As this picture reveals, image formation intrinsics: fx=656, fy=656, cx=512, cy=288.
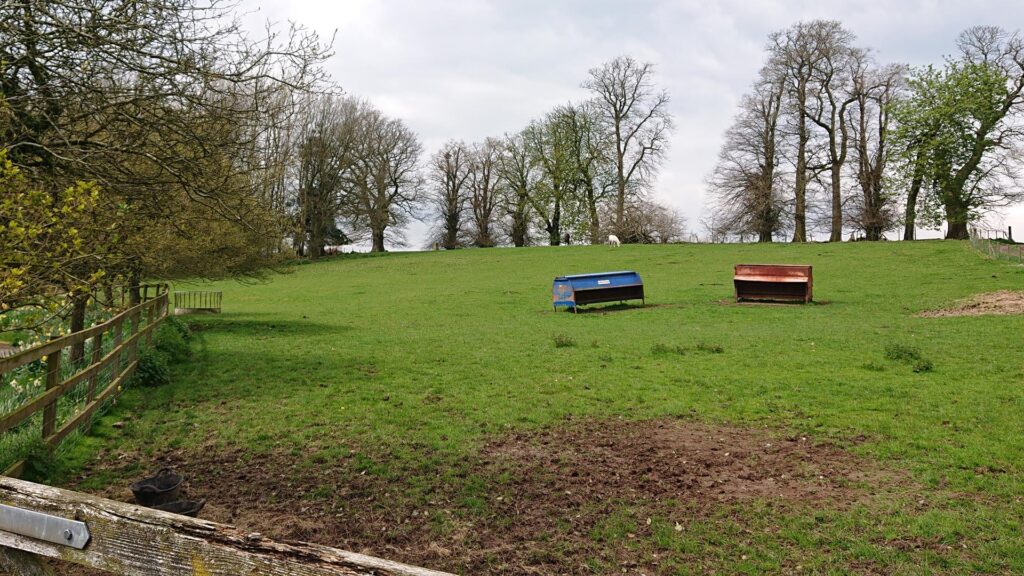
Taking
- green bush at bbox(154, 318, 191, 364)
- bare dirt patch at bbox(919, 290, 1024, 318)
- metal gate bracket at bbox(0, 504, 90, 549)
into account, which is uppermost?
bare dirt patch at bbox(919, 290, 1024, 318)

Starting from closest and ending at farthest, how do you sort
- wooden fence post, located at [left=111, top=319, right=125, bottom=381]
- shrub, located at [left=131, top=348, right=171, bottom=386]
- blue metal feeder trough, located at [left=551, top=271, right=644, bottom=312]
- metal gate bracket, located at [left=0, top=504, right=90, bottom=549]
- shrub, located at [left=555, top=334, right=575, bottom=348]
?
metal gate bracket, located at [left=0, top=504, right=90, bottom=549]
wooden fence post, located at [left=111, top=319, right=125, bottom=381]
shrub, located at [left=131, top=348, right=171, bottom=386]
shrub, located at [left=555, top=334, right=575, bottom=348]
blue metal feeder trough, located at [left=551, top=271, right=644, bottom=312]

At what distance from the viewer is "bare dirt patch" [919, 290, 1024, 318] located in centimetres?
1711

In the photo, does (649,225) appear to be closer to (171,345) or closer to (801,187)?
(801,187)

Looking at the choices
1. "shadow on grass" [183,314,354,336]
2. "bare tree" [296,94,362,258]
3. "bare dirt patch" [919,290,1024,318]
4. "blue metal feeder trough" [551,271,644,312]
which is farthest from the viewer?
"bare tree" [296,94,362,258]

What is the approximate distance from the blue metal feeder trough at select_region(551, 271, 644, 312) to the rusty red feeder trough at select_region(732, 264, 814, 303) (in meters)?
3.68

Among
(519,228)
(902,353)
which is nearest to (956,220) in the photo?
(902,353)

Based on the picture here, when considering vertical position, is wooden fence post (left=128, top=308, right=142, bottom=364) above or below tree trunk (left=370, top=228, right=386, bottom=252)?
below

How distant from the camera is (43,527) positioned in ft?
8.61

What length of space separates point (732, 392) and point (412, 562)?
22.4ft

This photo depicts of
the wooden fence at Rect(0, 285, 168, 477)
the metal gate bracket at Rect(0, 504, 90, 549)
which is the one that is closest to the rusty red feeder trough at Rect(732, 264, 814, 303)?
the wooden fence at Rect(0, 285, 168, 477)

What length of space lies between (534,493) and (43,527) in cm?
457

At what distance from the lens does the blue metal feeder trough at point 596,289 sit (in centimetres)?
2267

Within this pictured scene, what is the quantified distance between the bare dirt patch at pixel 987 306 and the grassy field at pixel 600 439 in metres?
0.86

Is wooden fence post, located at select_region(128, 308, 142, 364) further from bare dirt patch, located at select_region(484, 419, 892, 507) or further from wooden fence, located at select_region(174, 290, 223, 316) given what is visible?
wooden fence, located at select_region(174, 290, 223, 316)
